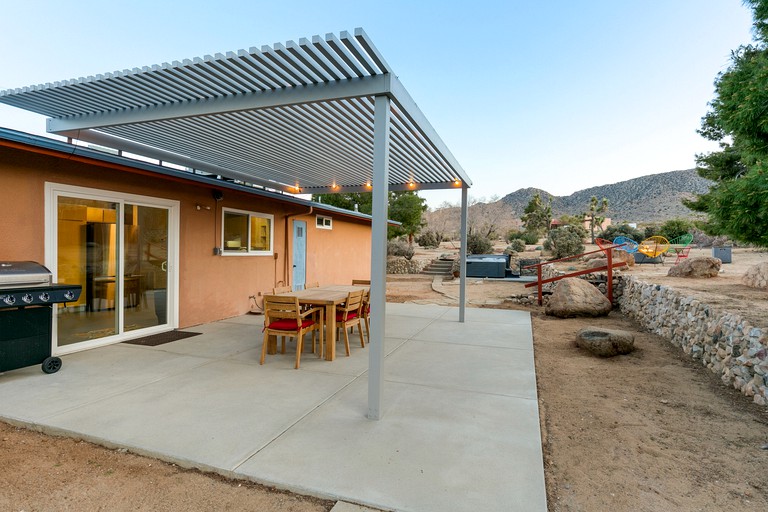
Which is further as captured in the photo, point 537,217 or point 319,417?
point 537,217

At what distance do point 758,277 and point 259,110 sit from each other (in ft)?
28.0

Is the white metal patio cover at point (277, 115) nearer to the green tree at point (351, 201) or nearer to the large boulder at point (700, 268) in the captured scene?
the large boulder at point (700, 268)

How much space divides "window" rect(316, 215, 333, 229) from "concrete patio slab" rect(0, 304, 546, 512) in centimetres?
552

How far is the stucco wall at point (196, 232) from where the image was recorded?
4211 mm

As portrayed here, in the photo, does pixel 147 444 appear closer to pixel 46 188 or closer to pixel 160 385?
pixel 160 385

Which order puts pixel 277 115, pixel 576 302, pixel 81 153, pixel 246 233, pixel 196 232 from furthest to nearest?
pixel 576 302 → pixel 246 233 → pixel 196 232 → pixel 277 115 → pixel 81 153

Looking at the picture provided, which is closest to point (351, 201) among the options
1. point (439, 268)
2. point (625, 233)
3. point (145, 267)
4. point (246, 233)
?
point (439, 268)

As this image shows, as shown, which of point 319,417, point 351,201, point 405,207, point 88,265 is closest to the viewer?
point 319,417

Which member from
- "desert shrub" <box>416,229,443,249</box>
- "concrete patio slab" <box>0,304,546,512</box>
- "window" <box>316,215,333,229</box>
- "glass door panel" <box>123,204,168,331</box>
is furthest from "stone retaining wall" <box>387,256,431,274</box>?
"concrete patio slab" <box>0,304,546,512</box>

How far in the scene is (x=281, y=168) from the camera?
7320 mm

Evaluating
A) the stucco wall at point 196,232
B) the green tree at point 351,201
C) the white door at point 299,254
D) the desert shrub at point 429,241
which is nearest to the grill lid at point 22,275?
the stucco wall at point 196,232

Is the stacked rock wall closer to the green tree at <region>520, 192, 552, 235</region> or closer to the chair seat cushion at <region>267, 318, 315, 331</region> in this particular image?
the chair seat cushion at <region>267, 318, 315, 331</region>

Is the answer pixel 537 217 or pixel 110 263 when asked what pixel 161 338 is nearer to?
pixel 110 263

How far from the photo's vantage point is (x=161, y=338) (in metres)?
5.62
